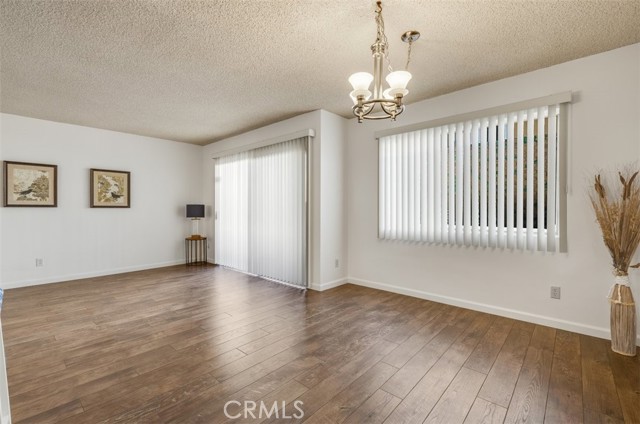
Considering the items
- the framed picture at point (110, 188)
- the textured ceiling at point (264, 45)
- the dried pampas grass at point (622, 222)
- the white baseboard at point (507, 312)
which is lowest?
the white baseboard at point (507, 312)

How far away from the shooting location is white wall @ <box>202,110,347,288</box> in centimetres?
437

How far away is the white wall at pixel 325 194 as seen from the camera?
4.37 metres

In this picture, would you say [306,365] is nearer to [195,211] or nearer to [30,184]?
[195,211]

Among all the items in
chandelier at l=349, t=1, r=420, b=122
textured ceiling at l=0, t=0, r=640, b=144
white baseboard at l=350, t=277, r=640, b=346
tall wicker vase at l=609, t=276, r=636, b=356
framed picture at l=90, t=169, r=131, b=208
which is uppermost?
textured ceiling at l=0, t=0, r=640, b=144

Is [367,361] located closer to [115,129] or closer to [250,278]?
[250,278]

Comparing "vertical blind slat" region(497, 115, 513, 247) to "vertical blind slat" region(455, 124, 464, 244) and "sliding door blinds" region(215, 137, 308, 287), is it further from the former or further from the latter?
"sliding door blinds" region(215, 137, 308, 287)

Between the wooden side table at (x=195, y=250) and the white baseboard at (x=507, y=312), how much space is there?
3975 mm

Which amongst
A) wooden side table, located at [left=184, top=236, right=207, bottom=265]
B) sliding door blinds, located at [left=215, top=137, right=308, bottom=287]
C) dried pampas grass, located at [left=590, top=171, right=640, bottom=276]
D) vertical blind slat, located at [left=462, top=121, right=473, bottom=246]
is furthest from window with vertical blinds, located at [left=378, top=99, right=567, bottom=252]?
wooden side table, located at [left=184, top=236, right=207, bottom=265]

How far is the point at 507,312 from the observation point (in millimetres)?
3268

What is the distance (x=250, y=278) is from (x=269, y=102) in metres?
2.86

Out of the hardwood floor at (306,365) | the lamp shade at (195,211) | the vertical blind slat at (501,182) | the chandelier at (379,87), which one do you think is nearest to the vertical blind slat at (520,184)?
the vertical blind slat at (501,182)

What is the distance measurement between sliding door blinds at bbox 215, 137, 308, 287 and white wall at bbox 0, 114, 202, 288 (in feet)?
3.05

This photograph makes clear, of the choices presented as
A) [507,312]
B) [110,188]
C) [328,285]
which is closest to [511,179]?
[507,312]

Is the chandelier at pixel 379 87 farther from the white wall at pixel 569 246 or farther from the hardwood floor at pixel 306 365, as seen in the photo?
the hardwood floor at pixel 306 365
